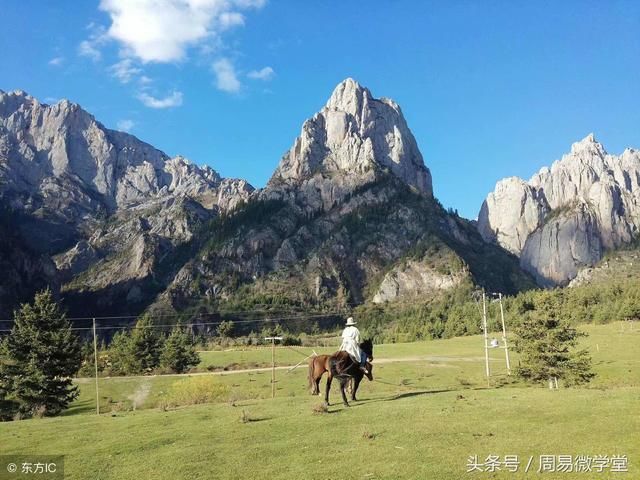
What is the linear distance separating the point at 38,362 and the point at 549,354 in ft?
174

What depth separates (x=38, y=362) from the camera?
50.6m

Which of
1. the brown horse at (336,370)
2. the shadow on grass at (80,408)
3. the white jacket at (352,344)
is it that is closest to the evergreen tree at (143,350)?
the shadow on grass at (80,408)

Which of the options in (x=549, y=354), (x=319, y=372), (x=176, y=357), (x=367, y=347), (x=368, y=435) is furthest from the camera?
(x=176, y=357)

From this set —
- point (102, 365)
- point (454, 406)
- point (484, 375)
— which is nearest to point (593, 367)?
point (484, 375)

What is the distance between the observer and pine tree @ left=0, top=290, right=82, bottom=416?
4959 cm

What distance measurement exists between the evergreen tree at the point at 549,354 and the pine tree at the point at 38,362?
48682mm

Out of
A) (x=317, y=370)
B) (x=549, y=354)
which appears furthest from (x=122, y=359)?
(x=317, y=370)

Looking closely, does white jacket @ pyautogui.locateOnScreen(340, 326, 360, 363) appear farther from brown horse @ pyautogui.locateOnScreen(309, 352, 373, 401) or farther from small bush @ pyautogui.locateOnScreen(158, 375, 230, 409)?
small bush @ pyautogui.locateOnScreen(158, 375, 230, 409)

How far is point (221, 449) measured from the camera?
615 inches

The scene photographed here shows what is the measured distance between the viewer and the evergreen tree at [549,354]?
49.4m

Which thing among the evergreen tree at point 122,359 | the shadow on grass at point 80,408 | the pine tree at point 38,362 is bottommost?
the shadow on grass at point 80,408

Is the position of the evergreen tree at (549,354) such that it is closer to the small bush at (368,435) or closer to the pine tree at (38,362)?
the small bush at (368,435)

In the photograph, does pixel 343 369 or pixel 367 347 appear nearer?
pixel 343 369

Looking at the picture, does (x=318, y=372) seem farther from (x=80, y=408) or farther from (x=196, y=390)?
(x=80, y=408)
